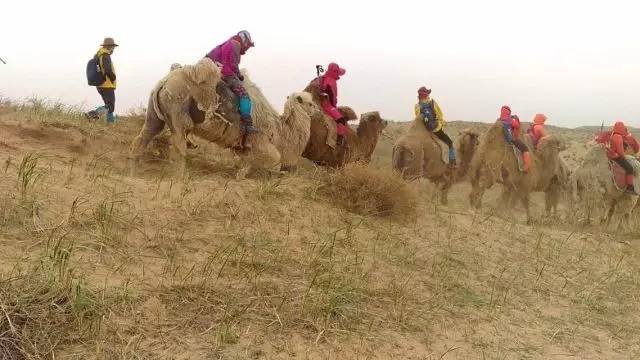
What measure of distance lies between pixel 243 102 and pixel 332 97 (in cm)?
233

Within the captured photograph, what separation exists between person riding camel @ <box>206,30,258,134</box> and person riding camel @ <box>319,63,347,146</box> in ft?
6.67

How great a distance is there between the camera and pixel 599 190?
11.5m

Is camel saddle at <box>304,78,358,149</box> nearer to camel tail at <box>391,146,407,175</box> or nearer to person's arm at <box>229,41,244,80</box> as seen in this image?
camel tail at <box>391,146,407,175</box>

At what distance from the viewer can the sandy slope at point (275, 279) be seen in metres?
3.48

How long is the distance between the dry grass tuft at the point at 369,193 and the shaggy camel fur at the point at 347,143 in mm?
2142

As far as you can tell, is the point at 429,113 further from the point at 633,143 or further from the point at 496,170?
the point at 633,143

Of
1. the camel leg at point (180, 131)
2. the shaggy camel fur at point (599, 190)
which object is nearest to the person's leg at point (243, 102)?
the camel leg at point (180, 131)

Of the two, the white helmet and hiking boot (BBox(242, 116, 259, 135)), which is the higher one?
the white helmet

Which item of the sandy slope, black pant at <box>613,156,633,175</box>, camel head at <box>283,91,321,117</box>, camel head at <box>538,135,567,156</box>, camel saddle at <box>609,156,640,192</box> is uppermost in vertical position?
camel head at <box>283,91,321,117</box>

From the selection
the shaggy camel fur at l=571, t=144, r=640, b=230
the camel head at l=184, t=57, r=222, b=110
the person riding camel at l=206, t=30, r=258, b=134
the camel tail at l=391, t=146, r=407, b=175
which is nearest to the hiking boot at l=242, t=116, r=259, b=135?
the person riding camel at l=206, t=30, r=258, b=134

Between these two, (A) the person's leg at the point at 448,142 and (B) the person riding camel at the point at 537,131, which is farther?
(B) the person riding camel at the point at 537,131

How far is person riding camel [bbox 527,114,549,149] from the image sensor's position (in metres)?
13.0

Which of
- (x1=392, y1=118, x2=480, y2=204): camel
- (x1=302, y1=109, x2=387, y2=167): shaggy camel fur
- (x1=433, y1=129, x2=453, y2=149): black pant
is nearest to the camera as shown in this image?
(x1=302, y1=109, x2=387, y2=167): shaggy camel fur

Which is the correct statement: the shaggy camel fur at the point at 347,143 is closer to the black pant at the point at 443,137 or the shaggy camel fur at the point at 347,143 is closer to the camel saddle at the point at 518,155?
the black pant at the point at 443,137
